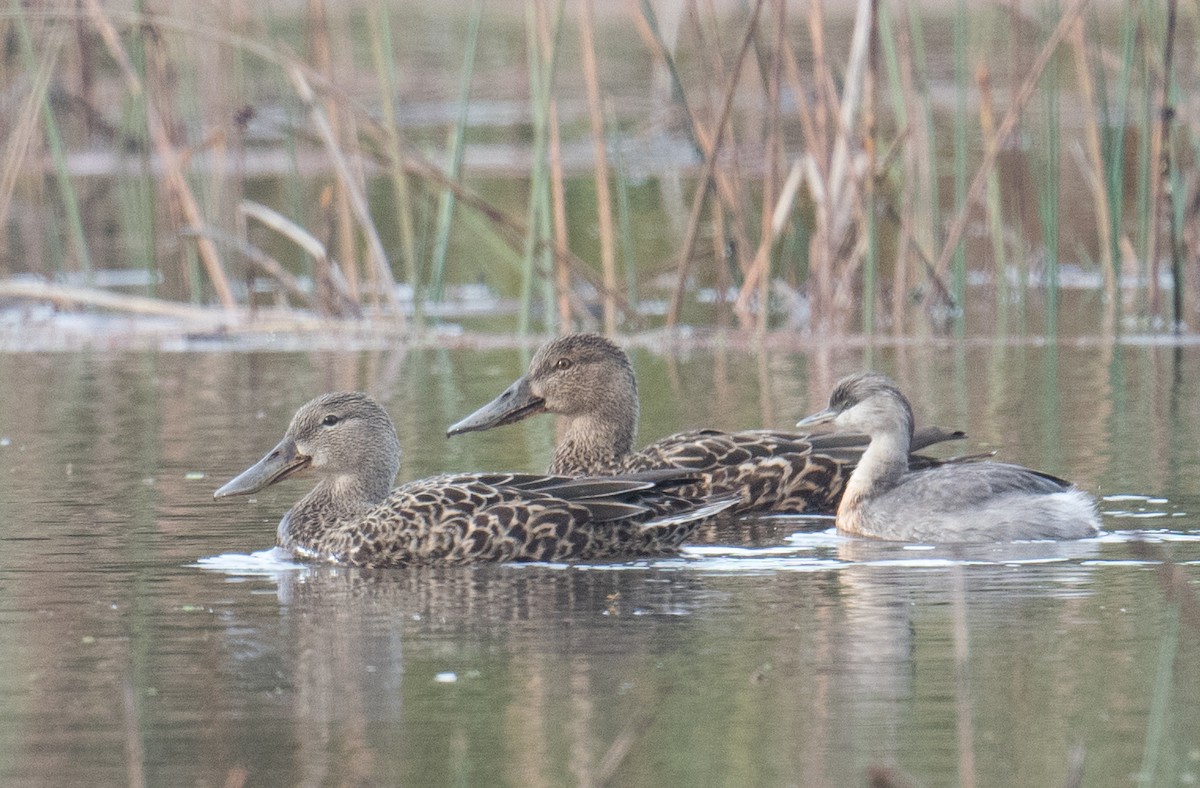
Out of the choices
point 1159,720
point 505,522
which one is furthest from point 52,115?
point 1159,720

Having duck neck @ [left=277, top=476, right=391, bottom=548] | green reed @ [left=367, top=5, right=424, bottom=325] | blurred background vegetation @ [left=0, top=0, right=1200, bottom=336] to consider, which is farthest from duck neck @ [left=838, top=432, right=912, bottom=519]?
green reed @ [left=367, top=5, right=424, bottom=325]

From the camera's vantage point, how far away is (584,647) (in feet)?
18.8

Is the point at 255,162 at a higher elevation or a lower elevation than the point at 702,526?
higher

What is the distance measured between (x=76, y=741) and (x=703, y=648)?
160cm

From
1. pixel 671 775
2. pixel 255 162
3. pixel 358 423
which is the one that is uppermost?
pixel 255 162

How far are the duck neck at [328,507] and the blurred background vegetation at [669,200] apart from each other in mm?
3265

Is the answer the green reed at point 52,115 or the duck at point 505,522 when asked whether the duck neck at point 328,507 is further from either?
the green reed at point 52,115

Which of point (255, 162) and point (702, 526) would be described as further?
point (255, 162)

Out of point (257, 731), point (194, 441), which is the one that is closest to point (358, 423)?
point (194, 441)

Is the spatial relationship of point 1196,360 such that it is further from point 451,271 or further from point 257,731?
point 257,731

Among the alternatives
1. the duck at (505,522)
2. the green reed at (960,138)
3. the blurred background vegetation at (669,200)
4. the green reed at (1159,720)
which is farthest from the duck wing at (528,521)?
the green reed at (960,138)

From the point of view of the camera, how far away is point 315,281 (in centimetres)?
1348

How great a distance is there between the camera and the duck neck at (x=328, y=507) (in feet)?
24.6

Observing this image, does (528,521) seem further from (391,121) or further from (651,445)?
(391,121)
